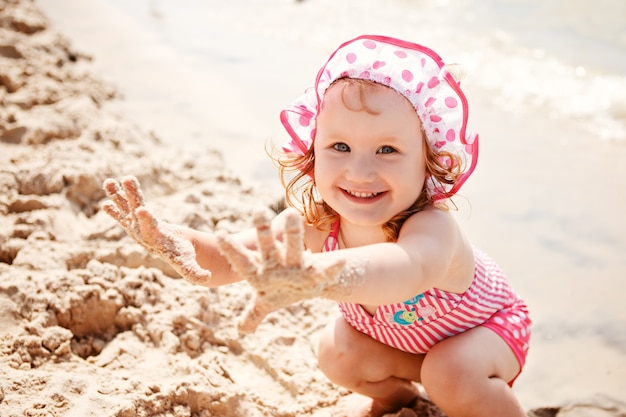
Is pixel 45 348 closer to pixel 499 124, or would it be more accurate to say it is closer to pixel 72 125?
pixel 72 125

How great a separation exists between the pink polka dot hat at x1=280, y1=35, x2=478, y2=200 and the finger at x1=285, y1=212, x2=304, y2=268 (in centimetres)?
66

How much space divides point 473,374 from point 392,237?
46 centimetres

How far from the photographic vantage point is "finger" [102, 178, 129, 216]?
5.58 ft

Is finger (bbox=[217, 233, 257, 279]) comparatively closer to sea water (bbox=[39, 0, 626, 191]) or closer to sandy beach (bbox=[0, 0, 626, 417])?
sandy beach (bbox=[0, 0, 626, 417])

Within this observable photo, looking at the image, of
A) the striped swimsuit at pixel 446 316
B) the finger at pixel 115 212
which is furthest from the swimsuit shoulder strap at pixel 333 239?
the finger at pixel 115 212

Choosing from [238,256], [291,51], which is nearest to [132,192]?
[238,256]

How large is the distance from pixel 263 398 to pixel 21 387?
2.48 feet

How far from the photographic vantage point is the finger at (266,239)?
123 cm

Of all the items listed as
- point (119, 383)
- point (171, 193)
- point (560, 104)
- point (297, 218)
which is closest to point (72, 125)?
point (171, 193)

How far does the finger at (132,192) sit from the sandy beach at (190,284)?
2.06 feet

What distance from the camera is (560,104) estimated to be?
4.68 m

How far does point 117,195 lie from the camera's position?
170cm

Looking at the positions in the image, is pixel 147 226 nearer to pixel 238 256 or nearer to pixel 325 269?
pixel 238 256

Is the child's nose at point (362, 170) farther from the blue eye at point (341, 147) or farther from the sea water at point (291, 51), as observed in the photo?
the sea water at point (291, 51)
